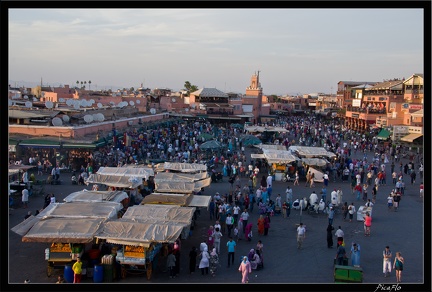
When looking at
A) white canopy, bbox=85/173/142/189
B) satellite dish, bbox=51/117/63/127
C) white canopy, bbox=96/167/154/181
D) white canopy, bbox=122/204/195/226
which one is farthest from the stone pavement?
satellite dish, bbox=51/117/63/127

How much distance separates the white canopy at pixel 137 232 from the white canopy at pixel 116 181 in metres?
5.61

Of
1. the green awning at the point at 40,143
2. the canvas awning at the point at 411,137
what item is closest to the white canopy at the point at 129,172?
the green awning at the point at 40,143

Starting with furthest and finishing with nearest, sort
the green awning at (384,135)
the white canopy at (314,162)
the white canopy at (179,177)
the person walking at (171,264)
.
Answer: the green awning at (384,135) < the white canopy at (314,162) < the white canopy at (179,177) < the person walking at (171,264)

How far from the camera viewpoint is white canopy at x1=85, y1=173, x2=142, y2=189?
16.2m

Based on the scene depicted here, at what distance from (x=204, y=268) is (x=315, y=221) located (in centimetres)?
612

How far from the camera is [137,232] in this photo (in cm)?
1019

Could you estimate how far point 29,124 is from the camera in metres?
26.0

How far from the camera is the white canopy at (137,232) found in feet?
Answer: 32.8

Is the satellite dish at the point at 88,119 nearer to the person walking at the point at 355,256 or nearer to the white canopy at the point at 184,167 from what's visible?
the white canopy at the point at 184,167

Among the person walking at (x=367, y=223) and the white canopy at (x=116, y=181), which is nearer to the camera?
the person walking at (x=367, y=223)

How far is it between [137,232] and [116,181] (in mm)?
6590

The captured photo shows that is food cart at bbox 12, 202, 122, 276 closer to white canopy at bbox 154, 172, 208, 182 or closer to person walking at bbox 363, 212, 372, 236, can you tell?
white canopy at bbox 154, 172, 208, 182

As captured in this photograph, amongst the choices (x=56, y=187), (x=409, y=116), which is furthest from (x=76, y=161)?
(x=409, y=116)

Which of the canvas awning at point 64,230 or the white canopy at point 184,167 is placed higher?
the white canopy at point 184,167
